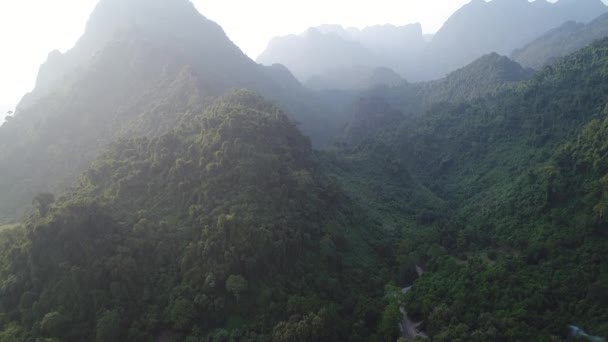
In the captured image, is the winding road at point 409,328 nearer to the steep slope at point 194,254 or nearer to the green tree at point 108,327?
the steep slope at point 194,254

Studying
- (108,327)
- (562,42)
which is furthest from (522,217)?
(562,42)

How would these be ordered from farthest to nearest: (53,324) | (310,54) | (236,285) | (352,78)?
(310,54) → (352,78) → (236,285) → (53,324)

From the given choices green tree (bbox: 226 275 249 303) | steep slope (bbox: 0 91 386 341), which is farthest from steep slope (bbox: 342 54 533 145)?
green tree (bbox: 226 275 249 303)

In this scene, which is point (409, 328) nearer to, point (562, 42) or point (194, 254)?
point (194, 254)

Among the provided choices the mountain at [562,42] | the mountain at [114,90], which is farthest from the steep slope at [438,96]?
the mountain at [562,42]

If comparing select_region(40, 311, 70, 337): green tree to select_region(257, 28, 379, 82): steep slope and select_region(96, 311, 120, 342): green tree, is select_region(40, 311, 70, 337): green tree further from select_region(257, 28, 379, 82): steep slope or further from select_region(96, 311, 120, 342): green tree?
select_region(257, 28, 379, 82): steep slope

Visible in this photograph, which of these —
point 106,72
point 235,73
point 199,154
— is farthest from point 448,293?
point 235,73

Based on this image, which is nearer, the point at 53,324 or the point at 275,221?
the point at 53,324
